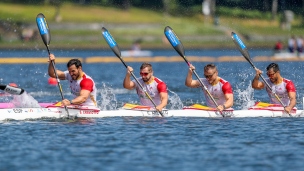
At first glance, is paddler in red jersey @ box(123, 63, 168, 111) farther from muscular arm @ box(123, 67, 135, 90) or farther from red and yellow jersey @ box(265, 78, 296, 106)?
red and yellow jersey @ box(265, 78, 296, 106)

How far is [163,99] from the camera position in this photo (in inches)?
877

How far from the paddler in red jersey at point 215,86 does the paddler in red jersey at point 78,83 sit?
2.58 meters

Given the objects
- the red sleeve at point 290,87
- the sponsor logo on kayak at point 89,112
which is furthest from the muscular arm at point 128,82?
the red sleeve at point 290,87

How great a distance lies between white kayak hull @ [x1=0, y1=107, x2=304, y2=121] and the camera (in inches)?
843

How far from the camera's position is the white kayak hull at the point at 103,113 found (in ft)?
70.2

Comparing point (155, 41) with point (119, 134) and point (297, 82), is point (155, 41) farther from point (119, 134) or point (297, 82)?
point (119, 134)

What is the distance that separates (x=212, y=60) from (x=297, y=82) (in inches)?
914

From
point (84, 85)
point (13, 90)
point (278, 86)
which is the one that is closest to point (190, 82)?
point (278, 86)

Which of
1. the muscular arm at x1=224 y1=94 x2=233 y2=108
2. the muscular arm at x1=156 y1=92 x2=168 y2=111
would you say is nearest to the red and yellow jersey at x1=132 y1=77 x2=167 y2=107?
the muscular arm at x1=156 y1=92 x2=168 y2=111

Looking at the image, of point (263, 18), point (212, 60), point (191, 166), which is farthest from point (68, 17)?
point (191, 166)

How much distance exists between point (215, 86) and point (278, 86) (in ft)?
5.94

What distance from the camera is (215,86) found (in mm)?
22734

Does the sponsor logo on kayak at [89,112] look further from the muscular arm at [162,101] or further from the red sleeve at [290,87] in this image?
the red sleeve at [290,87]

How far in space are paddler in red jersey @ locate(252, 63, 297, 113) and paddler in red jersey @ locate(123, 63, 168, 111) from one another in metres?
2.56
